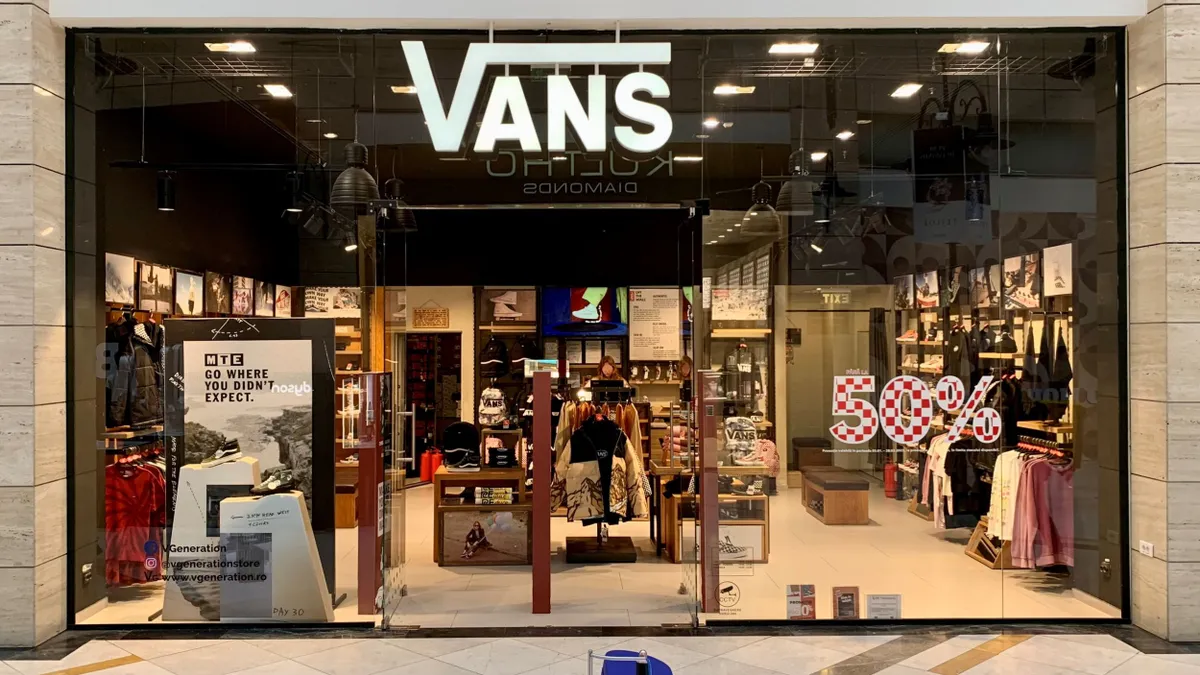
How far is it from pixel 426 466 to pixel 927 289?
20.3ft

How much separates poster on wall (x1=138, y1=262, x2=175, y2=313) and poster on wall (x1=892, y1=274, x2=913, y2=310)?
4838 mm

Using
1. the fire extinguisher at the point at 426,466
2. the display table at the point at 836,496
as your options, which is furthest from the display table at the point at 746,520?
the fire extinguisher at the point at 426,466

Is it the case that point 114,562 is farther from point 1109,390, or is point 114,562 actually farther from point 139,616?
point 1109,390

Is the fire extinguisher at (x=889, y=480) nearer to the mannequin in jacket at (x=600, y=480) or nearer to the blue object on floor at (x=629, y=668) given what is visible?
the mannequin in jacket at (x=600, y=480)

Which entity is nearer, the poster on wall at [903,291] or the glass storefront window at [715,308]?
the glass storefront window at [715,308]

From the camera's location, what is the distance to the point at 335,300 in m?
5.21

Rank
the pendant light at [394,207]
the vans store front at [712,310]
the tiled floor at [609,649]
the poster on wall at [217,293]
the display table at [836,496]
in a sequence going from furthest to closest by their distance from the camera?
the poster on wall at [217,293] < the pendant light at [394,207] < the display table at [836,496] < the vans store front at [712,310] < the tiled floor at [609,649]

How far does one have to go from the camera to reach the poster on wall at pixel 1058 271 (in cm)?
493

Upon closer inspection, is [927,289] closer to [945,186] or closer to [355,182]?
[945,186]

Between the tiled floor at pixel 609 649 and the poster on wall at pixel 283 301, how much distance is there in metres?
1.95

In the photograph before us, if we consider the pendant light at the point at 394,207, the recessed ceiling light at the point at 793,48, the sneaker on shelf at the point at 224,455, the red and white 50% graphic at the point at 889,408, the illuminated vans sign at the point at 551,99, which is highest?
the recessed ceiling light at the point at 793,48

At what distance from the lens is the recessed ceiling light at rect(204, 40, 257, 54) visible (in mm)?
4812

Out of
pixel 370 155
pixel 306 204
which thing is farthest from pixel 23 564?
pixel 370 155

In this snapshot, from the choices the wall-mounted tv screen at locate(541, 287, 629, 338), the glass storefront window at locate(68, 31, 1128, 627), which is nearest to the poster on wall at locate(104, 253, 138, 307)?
the glass storefront window at locate(68, 31, 1128, 627)
